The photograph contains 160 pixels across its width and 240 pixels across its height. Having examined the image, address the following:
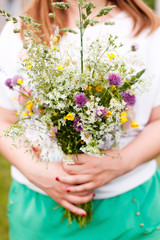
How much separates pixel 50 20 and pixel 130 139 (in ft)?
2.74

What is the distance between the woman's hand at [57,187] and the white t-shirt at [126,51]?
7.0 inches

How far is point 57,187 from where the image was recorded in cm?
155

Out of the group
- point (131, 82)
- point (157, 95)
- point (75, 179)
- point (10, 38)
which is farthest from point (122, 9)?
point (75, 179)

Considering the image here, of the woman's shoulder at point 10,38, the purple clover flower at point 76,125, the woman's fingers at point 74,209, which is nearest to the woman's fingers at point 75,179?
the woman's fingers at point 74,209

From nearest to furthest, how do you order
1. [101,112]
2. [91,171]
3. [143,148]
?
[101,112] → [91,171] → [143,148]

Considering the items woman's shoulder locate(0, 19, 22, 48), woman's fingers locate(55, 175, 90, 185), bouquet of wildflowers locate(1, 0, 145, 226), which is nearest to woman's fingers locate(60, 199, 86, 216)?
woman's fingers locate(55, 175, 90, 185)

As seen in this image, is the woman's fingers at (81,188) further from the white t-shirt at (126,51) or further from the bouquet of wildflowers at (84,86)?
the bouquet of wildflowers at (84,86)

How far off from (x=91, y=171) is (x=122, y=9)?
98 centimetres

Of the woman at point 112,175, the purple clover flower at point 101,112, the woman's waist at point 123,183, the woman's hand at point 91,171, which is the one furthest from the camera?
the woman's waist at point 123,183

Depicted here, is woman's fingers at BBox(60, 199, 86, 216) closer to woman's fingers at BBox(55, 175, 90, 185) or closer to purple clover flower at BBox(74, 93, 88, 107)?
woman's fingers at BBox(55, 175, 90, 185)

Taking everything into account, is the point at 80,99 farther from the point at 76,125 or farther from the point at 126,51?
the point at 126,51

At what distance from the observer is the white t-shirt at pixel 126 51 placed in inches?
65.3

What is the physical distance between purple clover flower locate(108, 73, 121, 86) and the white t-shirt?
0.56 m

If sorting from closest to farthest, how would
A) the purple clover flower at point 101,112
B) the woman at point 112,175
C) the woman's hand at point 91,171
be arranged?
the purple clover flower at point 101,112 < the woman's hand at point 91,171 < the woman at point 112,175
